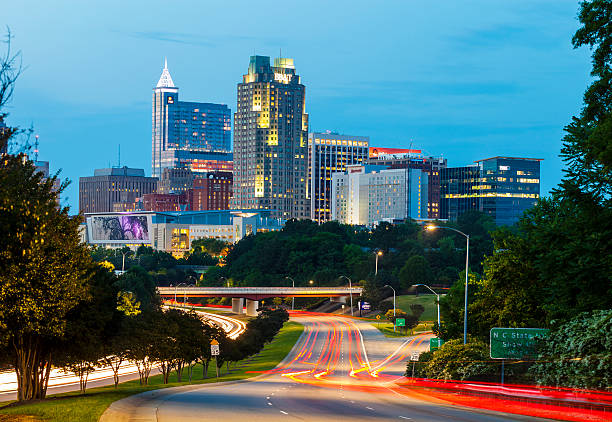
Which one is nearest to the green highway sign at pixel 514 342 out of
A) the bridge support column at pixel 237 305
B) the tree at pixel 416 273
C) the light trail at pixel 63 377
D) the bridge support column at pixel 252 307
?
the light trail at pixel 63 377

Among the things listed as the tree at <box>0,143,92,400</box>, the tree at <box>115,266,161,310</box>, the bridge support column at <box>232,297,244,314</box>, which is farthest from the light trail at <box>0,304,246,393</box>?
the bridge support column at <box>232,297,244,314</box>

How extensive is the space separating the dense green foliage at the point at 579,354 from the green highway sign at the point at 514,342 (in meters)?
0.67

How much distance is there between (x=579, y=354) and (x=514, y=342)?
18.3 ft

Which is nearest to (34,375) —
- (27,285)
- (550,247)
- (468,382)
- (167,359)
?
(27,285)

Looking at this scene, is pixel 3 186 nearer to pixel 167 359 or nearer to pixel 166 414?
pixel 166 414

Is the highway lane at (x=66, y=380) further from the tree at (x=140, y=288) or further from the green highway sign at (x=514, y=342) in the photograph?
the tree at (x=140, y=288)

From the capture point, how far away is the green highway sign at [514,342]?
39156 millimetres

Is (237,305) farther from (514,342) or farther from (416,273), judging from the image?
(514,342)

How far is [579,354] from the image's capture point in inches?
1341

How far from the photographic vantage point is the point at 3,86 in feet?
89.0

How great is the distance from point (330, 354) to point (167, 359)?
3673 cm

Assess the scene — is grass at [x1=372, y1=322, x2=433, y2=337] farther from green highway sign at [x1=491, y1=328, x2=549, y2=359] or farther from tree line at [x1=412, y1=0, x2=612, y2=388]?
green highway sign at [x1=491, y1=328, x2=549, y2=359]

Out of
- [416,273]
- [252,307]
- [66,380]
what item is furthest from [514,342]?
[416,273]

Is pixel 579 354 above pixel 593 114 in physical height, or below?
below
